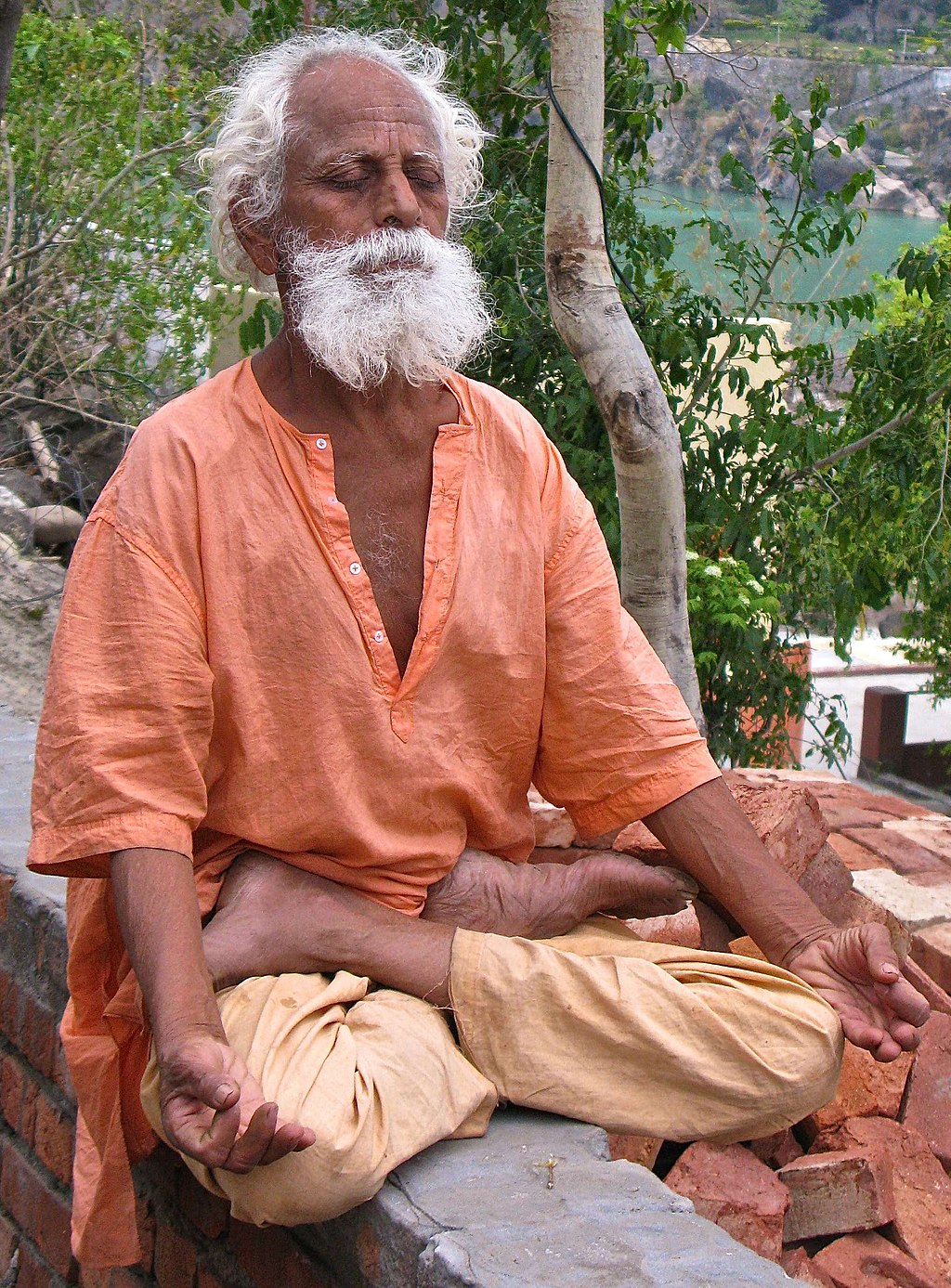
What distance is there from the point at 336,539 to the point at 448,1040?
772 millimetres

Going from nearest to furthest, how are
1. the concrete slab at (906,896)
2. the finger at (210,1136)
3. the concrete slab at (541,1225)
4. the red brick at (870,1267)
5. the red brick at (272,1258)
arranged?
the concrete slab at (541,1225) < the finger at (210,1136) < the red brick at (272,1258) < the red brick at (870,1267) < the concrete slab at (906,896)

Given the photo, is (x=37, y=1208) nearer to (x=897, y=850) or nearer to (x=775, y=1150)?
(x=775, y=1150)

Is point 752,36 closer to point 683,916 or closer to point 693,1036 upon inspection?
point 683,916

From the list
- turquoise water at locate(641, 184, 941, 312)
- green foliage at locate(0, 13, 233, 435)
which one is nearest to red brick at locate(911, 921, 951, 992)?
green foliage at locate(0, 13, 233, 435)

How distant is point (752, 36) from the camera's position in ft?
23.6

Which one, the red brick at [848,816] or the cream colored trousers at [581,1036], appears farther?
the red brick at [848,816]

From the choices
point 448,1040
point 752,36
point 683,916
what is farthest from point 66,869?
Answer: point 752,36

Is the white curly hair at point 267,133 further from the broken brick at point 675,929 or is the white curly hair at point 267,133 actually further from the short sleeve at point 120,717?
the broken brick at point 675,929

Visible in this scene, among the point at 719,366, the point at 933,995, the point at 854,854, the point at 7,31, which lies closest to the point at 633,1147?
the point at 933,995

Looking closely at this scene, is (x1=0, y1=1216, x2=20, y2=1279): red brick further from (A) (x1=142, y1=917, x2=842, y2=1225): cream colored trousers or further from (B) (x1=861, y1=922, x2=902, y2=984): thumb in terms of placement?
(B) (x1=861, y1=922, x2=902, y2=984): thumb

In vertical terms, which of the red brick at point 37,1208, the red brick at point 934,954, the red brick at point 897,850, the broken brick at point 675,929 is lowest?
the red brick at point 37,1208

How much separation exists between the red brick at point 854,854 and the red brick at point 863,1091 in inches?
51.2

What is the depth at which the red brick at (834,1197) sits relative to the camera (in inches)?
85.0

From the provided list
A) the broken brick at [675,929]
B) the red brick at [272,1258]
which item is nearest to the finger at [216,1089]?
the red brick at [272,1258]
